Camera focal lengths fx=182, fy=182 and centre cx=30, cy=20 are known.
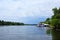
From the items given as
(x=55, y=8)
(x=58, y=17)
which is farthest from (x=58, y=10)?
(x=58, y=17)

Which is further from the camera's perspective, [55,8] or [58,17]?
[55,8]

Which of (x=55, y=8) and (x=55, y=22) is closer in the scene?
(x=55, y=22)

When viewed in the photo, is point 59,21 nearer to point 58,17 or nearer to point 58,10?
point 58,17

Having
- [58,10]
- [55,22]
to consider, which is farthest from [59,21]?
[58,10]

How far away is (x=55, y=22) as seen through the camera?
68.3 m

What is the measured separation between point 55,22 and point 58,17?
8.63ft

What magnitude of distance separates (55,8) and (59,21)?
66.0 feet

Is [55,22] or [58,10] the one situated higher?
[58,10]

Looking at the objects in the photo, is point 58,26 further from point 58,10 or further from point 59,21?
point 58,10

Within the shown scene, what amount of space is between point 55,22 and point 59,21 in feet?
8.21

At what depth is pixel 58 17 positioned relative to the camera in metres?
69.6

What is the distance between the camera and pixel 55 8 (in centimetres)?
8531

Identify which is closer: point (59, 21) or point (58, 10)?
point (59, 21)

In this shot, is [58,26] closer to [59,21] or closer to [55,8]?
[59,21]
